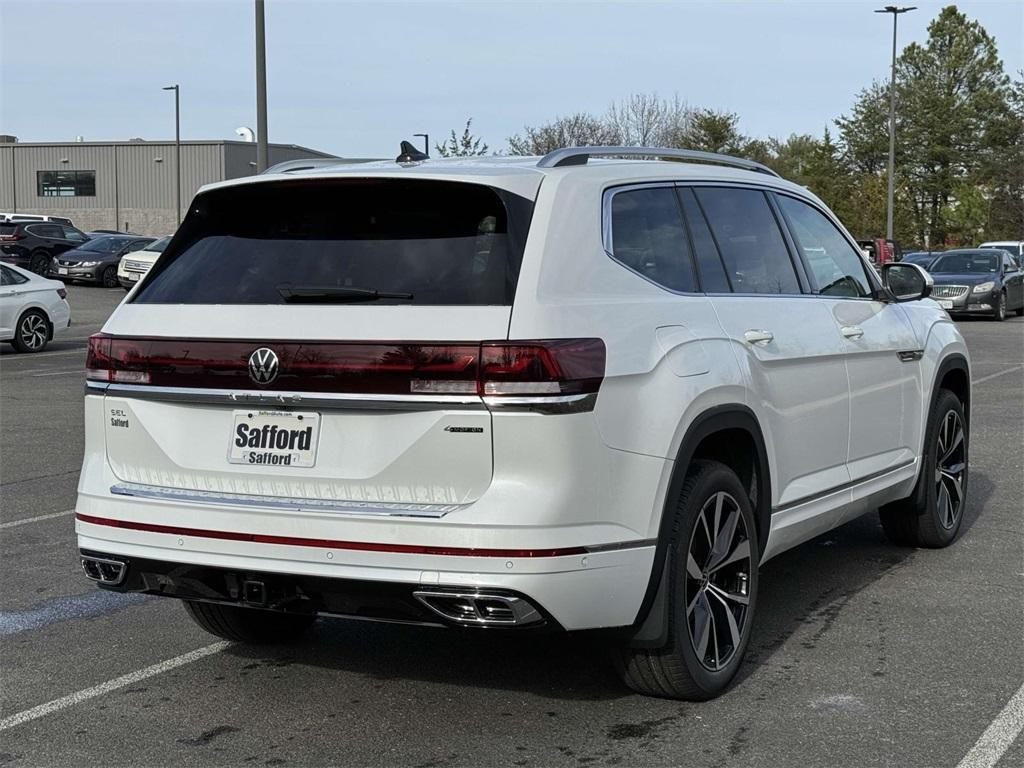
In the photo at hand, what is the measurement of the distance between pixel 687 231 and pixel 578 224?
32.8 inches

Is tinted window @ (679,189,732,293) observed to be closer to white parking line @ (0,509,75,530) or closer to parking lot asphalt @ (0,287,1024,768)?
parking lot asphalt @ (0,287,1024,768)

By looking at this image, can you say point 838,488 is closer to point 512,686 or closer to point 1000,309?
point 512,686

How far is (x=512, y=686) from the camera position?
5082mm

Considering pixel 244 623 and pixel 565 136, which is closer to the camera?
pixel 244 623

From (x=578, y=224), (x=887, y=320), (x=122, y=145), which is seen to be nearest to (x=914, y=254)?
(x=887, y=320)

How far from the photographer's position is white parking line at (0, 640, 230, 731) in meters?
4.79

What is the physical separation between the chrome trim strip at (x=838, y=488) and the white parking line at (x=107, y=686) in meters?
2.23

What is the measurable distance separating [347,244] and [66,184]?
241 feet

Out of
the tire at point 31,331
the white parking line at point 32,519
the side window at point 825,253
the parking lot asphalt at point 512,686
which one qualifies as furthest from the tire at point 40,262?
the side window at point 825,253

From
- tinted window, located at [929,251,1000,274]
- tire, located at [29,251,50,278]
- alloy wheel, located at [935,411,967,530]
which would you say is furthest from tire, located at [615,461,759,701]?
tire, located at [29,251,50,278]

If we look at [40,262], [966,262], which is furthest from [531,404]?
[40,262]

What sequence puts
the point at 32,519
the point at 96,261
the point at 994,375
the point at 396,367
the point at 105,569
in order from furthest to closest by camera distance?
Result: the point at 96,261
the point at 994,375
the point at 32,519
the point at 105,569
the point at 396,367

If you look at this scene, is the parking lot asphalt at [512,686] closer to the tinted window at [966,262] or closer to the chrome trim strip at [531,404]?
the chrome trim strip at [531,404]

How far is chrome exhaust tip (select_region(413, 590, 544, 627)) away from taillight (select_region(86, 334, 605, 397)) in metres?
0.58
